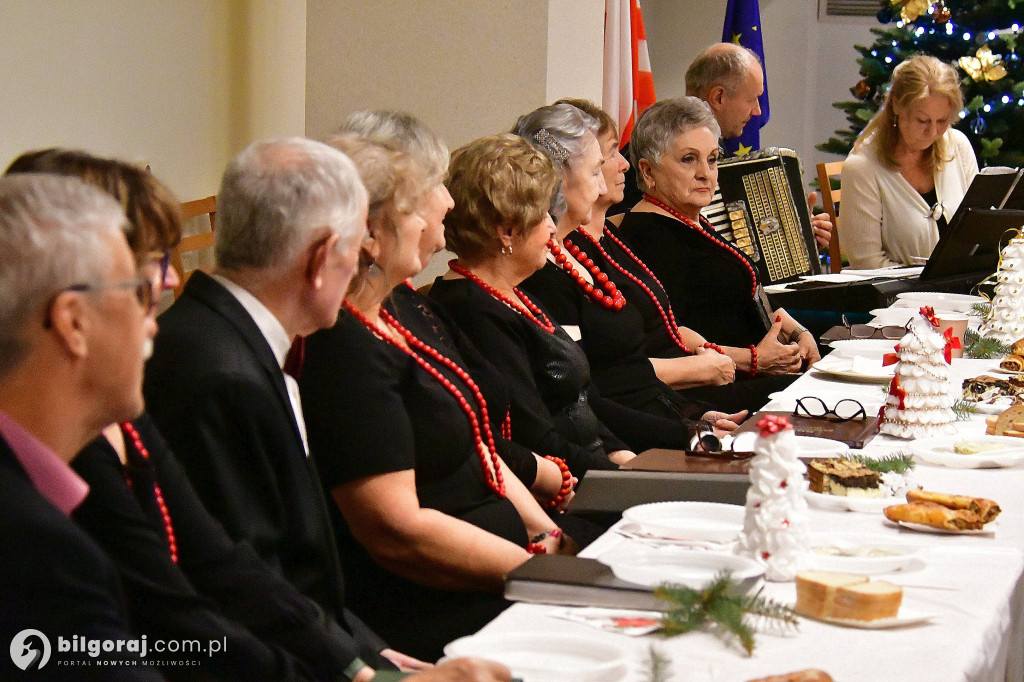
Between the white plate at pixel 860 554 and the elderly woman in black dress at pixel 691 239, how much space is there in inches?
86.9

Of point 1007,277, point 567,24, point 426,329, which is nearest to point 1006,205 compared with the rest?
point 1007,277

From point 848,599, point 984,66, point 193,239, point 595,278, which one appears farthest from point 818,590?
point 984,66

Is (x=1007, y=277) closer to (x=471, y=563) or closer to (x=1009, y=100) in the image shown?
(x=471, y=563)

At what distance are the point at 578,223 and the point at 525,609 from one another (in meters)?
1.86

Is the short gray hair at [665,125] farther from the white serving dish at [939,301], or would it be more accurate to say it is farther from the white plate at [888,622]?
the white plate at [888,622]

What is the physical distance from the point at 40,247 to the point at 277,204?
0.59m

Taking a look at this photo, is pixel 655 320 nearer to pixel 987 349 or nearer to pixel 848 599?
pixel 987 349

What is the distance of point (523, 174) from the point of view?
8.43 ft

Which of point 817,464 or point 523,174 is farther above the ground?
point 523,174

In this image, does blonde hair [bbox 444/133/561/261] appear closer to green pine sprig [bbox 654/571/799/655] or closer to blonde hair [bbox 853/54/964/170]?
green pine sprig [bbox 654/571/799/655]

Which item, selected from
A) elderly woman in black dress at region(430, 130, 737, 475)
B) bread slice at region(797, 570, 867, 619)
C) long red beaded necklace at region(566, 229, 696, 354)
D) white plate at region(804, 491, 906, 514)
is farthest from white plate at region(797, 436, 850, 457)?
long red beaded necklace at region(566, 229, 696, 354)

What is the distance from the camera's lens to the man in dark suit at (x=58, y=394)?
1017 mm

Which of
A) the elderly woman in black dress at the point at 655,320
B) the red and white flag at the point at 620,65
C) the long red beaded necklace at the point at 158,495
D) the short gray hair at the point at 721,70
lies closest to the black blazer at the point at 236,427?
the long red beaded necklace at the point at 158,495

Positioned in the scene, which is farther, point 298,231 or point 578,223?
point 578,223
